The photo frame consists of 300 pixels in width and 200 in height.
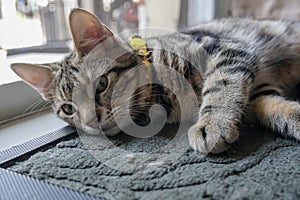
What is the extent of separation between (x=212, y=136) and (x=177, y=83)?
271 millimetres

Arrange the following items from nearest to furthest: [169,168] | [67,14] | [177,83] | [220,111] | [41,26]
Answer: [169,168], [220,111], [177,83], [67,14], [41,26]

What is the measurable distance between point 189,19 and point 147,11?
32 centimetres

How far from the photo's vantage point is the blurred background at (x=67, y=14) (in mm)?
1420

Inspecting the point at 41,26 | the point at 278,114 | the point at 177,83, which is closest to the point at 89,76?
the point at 177,83

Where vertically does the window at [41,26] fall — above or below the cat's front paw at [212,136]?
above

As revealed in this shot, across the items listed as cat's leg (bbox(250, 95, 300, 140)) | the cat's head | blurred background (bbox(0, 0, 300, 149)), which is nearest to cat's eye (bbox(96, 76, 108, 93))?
the cat's head

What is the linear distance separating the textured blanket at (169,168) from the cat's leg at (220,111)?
0.09ft

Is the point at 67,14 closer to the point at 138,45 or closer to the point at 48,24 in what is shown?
the point at 48,24

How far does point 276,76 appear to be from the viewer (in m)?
1.20

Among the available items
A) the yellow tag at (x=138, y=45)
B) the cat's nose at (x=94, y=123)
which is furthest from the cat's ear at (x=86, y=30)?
the cat's nose at (x=94, y=123)

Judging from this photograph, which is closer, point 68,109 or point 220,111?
point 220,111

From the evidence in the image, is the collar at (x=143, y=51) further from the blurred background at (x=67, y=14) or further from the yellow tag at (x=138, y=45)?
the blurred background at (x=67, y=14)

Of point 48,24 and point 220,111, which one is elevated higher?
point 48,24

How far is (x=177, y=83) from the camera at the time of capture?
1.03 m
